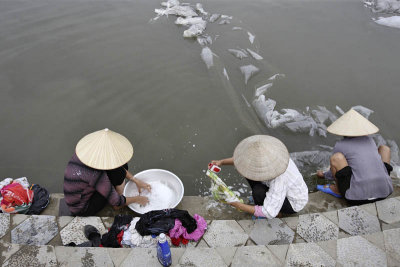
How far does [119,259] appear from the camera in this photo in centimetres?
265

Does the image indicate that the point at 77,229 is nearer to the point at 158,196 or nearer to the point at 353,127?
the point at 158,196

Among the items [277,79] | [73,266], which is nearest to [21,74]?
[73,266]

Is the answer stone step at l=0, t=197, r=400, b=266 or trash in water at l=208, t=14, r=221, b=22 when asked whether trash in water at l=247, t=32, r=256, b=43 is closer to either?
trash in water at l=208, t=14, r=221, b=22

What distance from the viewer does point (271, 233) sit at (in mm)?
→ 2979

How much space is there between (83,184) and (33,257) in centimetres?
74

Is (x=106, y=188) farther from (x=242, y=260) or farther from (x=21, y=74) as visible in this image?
(x=21, y=74)

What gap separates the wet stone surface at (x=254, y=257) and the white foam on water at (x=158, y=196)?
3.58ft

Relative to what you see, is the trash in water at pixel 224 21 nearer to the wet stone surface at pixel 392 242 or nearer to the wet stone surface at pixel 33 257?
the wet stone surface at pixel 392 242

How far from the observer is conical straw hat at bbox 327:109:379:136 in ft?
10.6

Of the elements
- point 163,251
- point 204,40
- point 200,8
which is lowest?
point 163,251

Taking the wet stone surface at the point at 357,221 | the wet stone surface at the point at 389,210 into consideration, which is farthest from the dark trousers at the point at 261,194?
the wet stone surface at the point at 389,210

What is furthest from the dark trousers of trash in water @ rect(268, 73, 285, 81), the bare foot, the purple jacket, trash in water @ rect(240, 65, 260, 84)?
trash in water @ rect(268, 73, 285, 81)

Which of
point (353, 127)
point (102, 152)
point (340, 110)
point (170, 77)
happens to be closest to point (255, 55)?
point (170, 77)

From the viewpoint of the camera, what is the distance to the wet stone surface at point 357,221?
3010 mm
